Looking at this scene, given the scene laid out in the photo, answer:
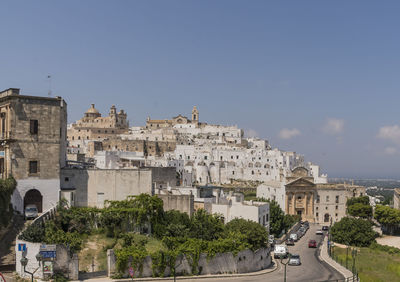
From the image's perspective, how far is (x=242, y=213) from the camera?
39438 mm

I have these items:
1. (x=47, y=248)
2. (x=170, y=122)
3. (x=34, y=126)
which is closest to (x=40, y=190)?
(x=34, y=126)

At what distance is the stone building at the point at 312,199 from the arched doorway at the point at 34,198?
4381cm

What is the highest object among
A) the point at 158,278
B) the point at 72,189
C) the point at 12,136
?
the point at 12,136

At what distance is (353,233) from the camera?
1825 inches

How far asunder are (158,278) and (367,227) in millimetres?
31553

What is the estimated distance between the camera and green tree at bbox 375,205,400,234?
59.2 m

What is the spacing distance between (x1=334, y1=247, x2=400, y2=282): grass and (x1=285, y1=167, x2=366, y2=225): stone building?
22.8 m

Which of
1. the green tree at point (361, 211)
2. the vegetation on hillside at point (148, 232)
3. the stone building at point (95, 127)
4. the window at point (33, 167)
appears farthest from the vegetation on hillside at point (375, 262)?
the stone building at point (95, 127)

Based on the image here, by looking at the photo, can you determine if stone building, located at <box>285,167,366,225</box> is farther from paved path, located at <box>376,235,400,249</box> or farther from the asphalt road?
the asphalt road

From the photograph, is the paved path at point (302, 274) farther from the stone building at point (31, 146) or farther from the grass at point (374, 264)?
the stone building at point (31, 146)

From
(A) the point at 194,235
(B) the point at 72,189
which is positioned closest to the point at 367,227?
(A) the point at 194,235

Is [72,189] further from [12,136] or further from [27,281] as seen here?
[27,281]

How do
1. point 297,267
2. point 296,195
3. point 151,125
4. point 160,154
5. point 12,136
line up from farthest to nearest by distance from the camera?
point 151,125, point 160,154, point 296,195, point 297,267, point 12,136

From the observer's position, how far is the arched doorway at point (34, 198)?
95.6 ft
